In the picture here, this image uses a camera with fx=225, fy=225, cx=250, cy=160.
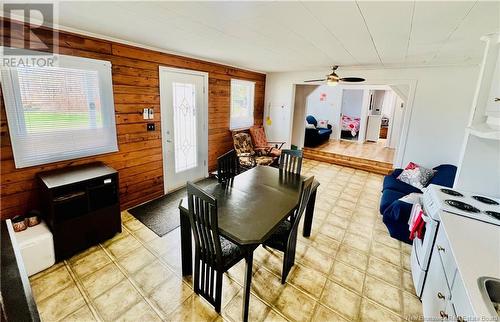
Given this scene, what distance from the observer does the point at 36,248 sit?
206 centimetres

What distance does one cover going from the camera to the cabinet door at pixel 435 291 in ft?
4.66

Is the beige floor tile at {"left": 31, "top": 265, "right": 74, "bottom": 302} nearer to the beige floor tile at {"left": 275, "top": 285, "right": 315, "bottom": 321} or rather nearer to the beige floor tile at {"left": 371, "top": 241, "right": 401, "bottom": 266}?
the beige floor tile at {"left": 275, "top": 285, "right": 315, "bottom": 321}

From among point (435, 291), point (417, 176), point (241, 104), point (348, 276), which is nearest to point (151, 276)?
point (348, 276)

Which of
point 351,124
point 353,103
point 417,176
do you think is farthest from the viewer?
point 353,103

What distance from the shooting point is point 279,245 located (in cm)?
204

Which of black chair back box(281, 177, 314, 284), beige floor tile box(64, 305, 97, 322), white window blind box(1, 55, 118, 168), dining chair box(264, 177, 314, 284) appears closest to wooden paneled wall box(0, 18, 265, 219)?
white window blind box(1, 55, 118, 168)

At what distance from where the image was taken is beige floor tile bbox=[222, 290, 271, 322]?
5.82 feet

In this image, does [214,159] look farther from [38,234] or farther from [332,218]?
[38,234]

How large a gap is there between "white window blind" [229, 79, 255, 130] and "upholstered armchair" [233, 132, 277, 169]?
330 mm

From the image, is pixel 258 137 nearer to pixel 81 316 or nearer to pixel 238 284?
pixel 238 284

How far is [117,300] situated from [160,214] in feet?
4.61

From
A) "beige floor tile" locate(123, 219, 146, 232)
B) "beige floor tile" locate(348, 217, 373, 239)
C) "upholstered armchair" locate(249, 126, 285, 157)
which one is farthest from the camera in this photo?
"upholstered armchair" locate(249, 126, 285, 157)

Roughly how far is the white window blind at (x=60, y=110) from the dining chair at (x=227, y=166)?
145 cm

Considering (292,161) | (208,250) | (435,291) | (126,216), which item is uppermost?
(292,161)
